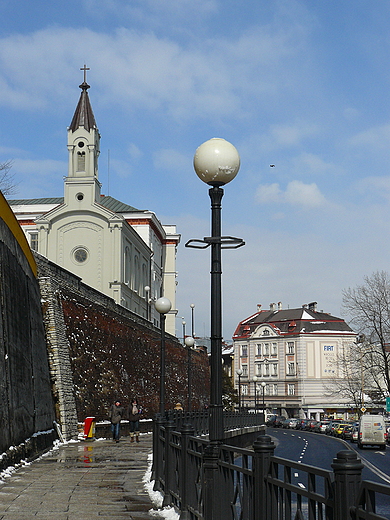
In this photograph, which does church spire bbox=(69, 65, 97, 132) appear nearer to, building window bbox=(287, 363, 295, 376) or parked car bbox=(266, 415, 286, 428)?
parked car bbox=(266, 415, 286, 428)

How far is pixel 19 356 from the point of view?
54.2ft

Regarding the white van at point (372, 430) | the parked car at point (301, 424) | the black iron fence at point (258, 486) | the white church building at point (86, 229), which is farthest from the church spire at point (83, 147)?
the black iron fence at point (258, 486)

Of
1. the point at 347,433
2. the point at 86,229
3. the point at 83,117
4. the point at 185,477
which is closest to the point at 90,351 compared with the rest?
the point at 185,477

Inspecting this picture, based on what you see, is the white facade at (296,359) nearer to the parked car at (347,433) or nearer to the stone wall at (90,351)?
the parked car at (347,433)

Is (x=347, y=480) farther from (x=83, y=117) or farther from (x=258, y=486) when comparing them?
(x=83, y=117)

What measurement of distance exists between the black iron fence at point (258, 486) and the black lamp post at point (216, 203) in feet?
3.36

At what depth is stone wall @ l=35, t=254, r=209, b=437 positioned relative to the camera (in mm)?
24359

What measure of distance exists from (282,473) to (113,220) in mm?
49340

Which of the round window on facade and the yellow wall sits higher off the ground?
the round window on facade

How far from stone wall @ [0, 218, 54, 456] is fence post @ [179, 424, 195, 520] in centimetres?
518

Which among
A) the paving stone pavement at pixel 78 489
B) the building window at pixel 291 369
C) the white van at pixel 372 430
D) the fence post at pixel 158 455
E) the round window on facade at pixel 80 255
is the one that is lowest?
the white van at pixel 372 430

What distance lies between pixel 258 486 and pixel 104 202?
225ft

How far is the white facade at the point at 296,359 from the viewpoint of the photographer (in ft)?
308

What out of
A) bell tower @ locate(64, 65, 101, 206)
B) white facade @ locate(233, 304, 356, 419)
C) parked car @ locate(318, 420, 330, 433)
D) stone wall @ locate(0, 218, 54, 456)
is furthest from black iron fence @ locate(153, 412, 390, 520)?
white facade @ locate(233, 304, 356, 419)
